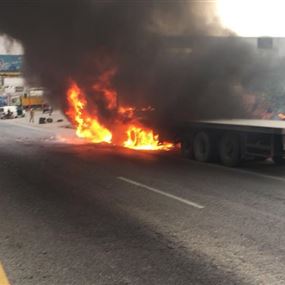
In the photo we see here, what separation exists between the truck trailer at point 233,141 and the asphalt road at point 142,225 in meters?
0.45

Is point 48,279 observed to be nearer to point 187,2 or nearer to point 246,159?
point 246,159

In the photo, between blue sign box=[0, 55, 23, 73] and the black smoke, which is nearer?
the black smoke

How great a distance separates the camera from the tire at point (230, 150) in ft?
37.4

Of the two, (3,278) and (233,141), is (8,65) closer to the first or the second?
(233,141)

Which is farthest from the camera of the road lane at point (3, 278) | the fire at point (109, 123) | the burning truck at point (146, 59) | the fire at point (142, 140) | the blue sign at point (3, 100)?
the blue sign at point (3, 100)

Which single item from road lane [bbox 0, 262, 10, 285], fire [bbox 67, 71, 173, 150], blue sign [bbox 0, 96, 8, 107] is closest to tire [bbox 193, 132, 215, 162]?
fire [bbox 67, 71, 173, 150]

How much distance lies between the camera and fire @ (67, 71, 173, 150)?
1538 cm

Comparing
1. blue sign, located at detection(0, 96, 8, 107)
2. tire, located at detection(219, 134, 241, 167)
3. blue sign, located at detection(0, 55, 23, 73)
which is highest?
blue sign, located at detection(0, 55, 23, 73)

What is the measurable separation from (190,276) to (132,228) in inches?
67.4

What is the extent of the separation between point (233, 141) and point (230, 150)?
0.22m

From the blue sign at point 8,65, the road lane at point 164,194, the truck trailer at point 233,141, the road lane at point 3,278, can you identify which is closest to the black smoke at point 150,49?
the truck trailer at point 233,141

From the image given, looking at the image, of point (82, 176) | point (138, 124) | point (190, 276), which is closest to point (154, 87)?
point (138, 124)

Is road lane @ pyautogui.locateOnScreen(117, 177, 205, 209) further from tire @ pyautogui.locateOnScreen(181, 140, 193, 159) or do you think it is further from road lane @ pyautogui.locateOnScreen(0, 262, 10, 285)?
tire @ pyautogui.locateOnScreen(181, 140, 193, 159)

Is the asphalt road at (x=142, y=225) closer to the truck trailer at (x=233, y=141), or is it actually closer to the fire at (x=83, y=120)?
the truck trailer at (x=233, y=141)
